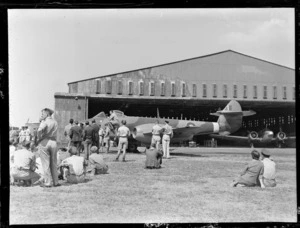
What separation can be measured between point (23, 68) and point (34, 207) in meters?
4.27

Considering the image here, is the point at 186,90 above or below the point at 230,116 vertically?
above

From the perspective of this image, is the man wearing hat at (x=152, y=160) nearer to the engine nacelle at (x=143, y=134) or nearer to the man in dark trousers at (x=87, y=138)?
the man in dark trousers at (x=87, y=138)

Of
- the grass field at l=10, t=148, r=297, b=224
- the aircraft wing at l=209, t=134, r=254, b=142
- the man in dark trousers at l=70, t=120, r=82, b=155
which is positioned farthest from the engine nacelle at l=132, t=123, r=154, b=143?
the aircraft wing at l=209, t=134, r=254, b=142

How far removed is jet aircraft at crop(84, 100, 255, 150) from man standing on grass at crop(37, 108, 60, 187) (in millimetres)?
8640

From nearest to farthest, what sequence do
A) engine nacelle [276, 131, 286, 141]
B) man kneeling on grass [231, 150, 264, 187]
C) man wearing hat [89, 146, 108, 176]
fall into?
man kneeling on grass [231, 150, 264, 187], man wearing hat [89, 146, 108, 176], engine nacelle [276, 131, 286, 141]

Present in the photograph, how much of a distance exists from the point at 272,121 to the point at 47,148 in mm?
19363

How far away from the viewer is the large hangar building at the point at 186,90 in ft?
63.3

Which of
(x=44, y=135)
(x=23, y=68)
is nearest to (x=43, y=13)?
(x=23, y=68)

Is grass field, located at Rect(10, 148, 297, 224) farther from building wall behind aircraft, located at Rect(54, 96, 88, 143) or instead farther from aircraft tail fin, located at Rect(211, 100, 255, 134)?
aircraft tail fin, located at Rect(211, 100, 255, 134)

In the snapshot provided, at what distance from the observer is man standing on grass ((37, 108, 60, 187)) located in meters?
9.54

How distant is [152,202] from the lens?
8773mm

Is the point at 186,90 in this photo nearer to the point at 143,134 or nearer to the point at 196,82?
the point at 196,82

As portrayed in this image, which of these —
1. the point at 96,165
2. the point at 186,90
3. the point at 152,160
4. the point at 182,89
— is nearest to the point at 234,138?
the point at 186,90

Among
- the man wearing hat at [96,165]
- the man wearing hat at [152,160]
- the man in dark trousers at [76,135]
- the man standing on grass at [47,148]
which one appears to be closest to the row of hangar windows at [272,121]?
the man wearing hat at [152,160]
